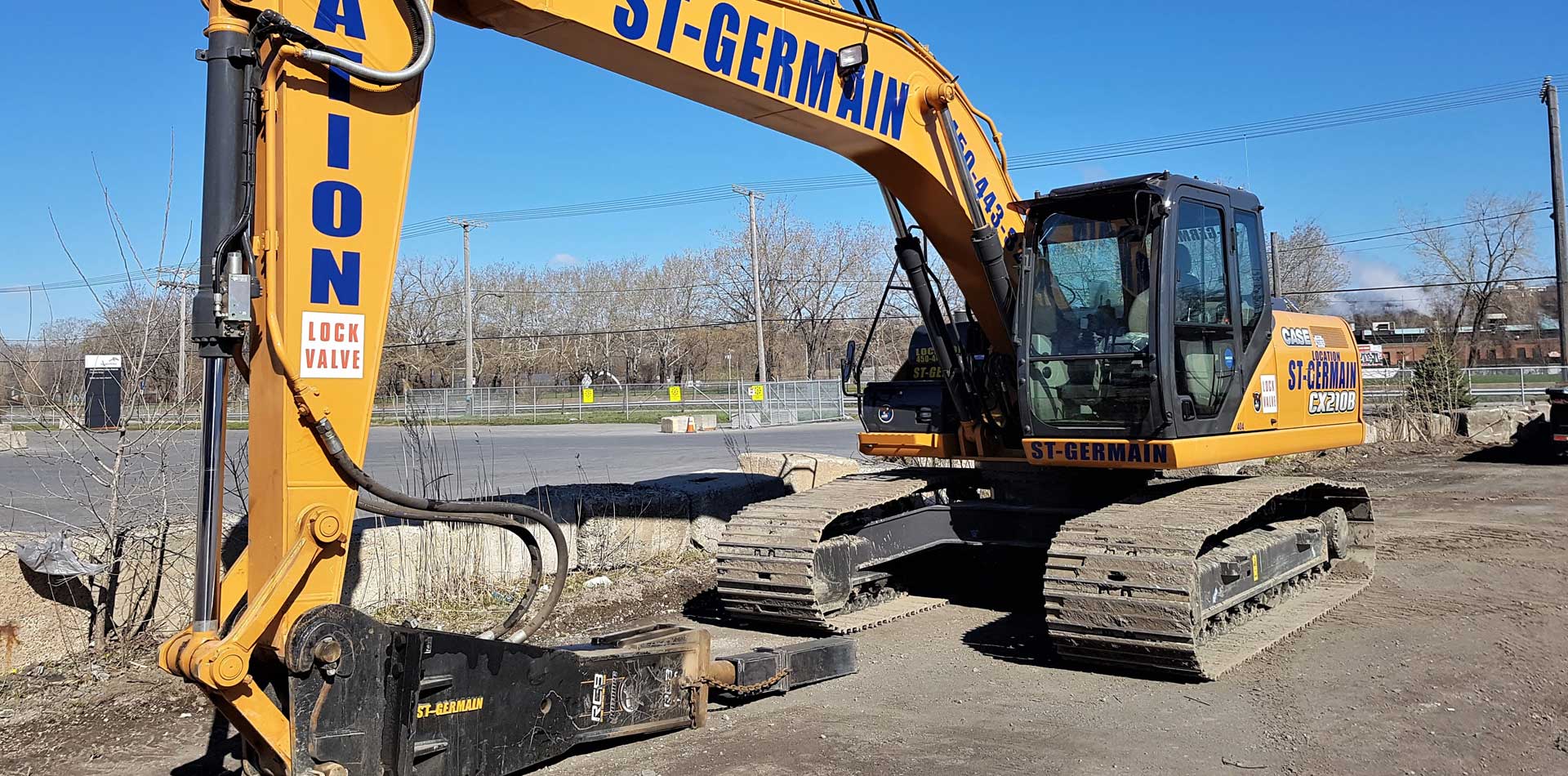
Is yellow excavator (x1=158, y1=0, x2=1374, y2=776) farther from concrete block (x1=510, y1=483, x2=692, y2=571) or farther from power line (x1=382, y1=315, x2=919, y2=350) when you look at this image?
power line (x1=382, y1=315, x2=919, y2=350)

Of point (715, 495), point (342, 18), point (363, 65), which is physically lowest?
point (715, 495)

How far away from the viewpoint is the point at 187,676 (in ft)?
11.8

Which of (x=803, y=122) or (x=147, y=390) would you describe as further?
(x=147, y=390)

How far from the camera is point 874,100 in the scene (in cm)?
671

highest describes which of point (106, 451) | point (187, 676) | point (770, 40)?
point (770, 40)

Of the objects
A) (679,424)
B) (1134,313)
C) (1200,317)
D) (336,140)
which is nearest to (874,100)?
(1134,313)

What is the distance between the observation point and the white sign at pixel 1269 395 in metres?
7.47

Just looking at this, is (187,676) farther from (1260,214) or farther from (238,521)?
(1260,214)

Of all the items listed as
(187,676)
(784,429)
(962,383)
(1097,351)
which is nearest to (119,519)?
(187,676)

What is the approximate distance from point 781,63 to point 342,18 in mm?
2524

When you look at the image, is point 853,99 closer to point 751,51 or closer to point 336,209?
point 751,51

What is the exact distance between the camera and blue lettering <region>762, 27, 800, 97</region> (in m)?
5.95

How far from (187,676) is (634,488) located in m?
6.07

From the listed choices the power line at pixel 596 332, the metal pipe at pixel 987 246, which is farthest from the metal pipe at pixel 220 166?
the power line at pixel 596 332
